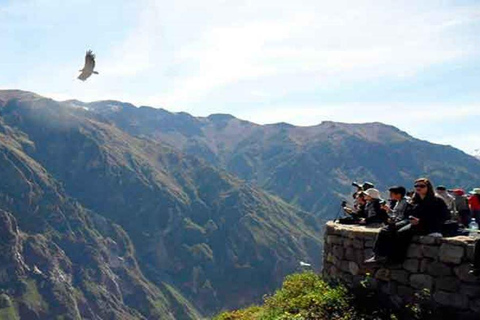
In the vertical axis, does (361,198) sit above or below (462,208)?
above

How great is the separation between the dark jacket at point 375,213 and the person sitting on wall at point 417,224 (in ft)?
7.94

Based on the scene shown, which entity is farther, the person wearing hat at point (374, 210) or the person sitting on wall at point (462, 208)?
the person sitting on wall at point (462, 208)

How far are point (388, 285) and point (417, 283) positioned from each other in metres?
Result: 0.96

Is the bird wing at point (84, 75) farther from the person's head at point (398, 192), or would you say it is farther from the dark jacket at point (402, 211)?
the person's head at point (398, 192)

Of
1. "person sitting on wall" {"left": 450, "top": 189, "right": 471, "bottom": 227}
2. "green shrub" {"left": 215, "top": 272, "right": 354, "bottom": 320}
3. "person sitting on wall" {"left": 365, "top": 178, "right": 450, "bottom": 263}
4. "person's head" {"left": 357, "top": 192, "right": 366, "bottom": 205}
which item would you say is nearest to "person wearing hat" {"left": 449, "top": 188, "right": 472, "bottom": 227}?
"person sitting on wall" {"left": 450, "top": 189, "right": 471, "bottom": 227}

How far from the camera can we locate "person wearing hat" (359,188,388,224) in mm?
15470

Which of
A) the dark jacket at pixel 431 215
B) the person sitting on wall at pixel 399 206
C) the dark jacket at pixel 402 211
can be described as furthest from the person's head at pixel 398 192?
the dark jacket at pixel 431 215

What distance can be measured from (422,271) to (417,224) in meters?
1.04

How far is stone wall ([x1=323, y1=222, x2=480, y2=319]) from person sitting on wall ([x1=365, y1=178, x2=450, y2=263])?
21 centimetres

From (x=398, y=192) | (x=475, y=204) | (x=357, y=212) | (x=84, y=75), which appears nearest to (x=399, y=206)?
(x=398, y=192)

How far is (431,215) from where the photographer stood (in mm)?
12570

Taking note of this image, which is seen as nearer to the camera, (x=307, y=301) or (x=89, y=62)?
(x=89, y=62)

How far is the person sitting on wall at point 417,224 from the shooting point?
41.2ft

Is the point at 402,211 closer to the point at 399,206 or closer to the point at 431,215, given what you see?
the point at 399,206
